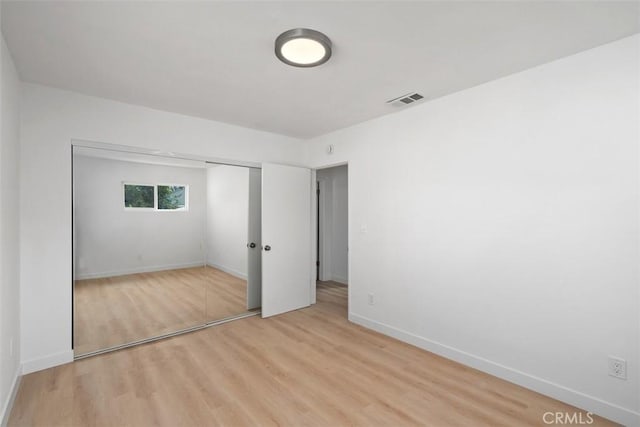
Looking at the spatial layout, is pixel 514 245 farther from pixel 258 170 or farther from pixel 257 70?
pixel 258 170

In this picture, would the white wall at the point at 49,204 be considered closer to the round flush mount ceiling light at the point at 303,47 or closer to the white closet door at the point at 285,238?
the white closet door at the point at 285,238

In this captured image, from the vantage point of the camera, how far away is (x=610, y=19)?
5.68 ft

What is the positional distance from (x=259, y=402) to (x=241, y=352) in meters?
0.87

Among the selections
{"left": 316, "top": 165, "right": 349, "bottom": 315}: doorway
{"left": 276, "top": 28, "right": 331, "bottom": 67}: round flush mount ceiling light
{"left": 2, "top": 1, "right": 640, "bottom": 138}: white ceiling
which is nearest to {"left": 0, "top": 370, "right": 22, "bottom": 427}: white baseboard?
{"left": 2, "top": 1, "right": 640, "bottom": 138}: white ceiling

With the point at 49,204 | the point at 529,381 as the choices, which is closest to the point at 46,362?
the point at 49,204

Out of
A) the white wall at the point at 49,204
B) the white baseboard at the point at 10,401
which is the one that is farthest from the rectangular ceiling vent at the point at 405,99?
the white baseboard at the point at 10,401

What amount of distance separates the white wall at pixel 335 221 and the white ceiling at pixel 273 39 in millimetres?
3179

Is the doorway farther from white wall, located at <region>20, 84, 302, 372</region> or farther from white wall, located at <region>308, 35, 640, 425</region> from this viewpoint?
white wall, located at <region>20, 84, 302, 372</region>

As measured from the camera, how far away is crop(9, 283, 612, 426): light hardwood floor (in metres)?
1.97

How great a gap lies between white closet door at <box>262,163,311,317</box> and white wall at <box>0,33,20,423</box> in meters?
2.31

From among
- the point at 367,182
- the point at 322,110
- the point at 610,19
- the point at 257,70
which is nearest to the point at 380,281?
the point at 367,182

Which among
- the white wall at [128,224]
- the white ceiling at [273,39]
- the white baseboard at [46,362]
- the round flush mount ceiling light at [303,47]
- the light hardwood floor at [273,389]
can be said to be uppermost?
the white ceiling at [273,39]

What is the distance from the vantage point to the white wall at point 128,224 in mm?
3000

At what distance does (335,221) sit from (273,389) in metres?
4.12
